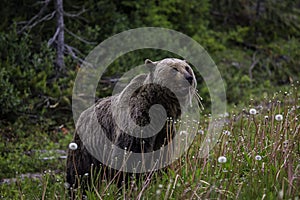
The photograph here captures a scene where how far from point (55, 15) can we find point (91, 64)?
1.61 metres

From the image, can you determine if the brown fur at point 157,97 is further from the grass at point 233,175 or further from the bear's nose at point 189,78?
the grass at point 233,175

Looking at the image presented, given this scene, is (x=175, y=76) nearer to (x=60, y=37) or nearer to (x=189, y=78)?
(x=189, y=78)

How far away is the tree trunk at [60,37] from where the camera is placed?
10.2 meters

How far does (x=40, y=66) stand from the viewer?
1017 centimetres

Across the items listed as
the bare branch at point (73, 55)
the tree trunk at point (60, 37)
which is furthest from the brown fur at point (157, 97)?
the tree trunk at point (60, 37)

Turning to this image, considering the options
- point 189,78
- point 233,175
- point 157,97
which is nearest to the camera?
point 233,175

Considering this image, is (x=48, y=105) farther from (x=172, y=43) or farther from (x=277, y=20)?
(x=277, y=20)

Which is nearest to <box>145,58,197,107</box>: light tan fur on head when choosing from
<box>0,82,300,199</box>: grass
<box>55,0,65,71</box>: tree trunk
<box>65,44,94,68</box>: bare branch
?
<box>0,82,300,199</box>: grass

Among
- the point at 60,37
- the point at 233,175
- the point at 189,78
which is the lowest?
the point at 233,175

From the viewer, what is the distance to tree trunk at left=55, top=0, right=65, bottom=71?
1020 centimetres

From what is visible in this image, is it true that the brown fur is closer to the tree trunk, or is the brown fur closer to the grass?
the grass

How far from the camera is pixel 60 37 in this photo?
10.3 meters

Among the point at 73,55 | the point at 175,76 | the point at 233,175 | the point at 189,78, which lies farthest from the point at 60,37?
the point at 233,175

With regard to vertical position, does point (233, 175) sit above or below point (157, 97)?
→ below
